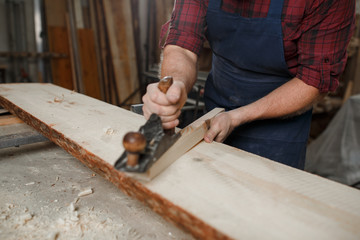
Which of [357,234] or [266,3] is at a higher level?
[266,3]

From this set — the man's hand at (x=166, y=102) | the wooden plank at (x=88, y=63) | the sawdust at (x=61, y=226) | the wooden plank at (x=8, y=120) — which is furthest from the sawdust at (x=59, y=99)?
the wooden plank at (x=88, y=63)

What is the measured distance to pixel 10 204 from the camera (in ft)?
3.66

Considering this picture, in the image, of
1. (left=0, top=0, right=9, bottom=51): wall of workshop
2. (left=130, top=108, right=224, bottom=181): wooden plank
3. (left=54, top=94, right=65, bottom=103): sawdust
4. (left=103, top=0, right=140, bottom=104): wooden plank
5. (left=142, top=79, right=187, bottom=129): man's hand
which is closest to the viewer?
(left=130, top=108, right=224, bottom=181): wooden plank

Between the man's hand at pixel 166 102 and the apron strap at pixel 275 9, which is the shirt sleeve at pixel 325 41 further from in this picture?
the man's hand at pixel 166 102

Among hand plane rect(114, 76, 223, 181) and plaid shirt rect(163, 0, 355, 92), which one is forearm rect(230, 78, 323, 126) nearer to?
plaid shirt rect(163, 0, 355, 92)

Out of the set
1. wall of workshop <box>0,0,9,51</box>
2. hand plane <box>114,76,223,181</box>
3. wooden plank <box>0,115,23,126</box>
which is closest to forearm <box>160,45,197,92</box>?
hand plane <box>114,76,223,181</box>

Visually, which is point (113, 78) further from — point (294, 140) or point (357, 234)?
point (357, 234)

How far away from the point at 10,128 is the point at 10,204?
0.81 metres

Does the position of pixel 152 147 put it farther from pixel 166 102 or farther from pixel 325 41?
pixel 325 41

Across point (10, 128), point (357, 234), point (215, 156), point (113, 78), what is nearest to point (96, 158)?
point (215, 156)

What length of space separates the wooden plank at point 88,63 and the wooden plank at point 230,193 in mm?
4198

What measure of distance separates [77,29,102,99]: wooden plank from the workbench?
4001 mm

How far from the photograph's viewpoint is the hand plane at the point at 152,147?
755mm

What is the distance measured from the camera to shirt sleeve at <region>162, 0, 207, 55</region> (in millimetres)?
1616
